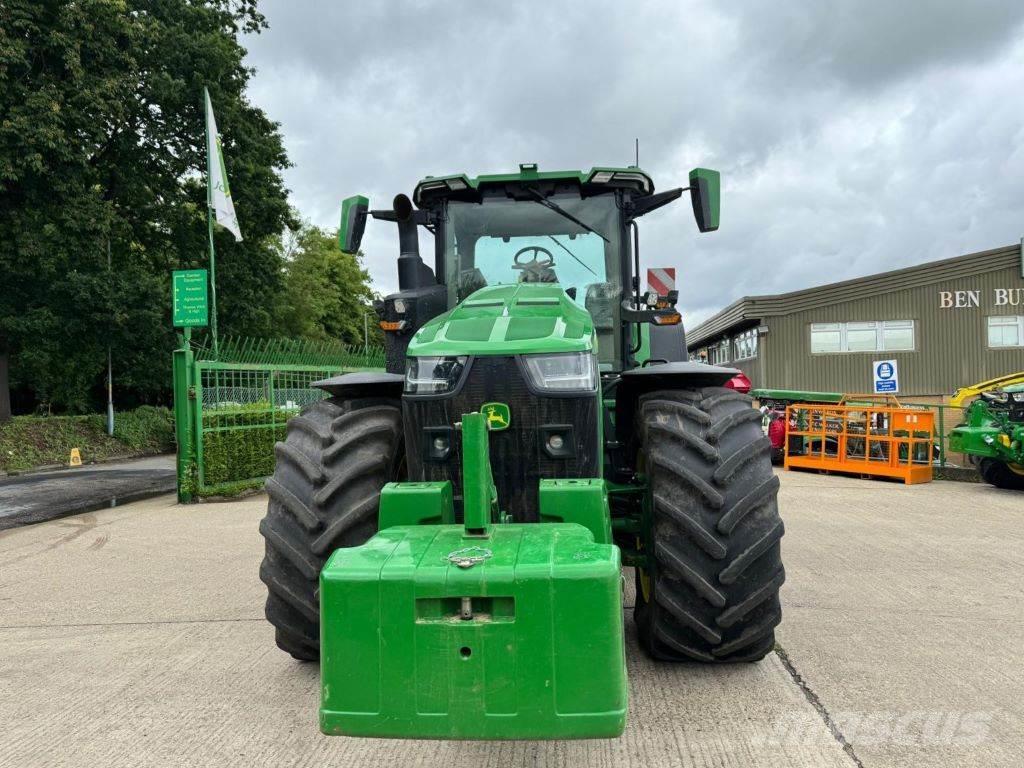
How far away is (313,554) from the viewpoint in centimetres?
328

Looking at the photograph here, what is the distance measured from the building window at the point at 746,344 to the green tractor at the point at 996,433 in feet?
36.0

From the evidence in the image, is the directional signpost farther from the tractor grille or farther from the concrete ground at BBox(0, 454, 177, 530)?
the tractor grille

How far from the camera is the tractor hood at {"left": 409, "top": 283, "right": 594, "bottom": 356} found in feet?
10.6

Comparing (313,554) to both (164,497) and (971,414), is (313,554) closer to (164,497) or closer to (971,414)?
(164,497)

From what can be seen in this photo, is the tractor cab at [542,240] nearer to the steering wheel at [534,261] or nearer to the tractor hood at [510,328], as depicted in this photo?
the steering wheel at [534,261]

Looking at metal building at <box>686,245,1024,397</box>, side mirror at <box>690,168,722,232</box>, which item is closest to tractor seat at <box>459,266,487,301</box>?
side mirror at <box>690,168,722,232</box>

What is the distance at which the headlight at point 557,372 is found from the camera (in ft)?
10.5

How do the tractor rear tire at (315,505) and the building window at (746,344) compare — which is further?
the building window at (746,344)

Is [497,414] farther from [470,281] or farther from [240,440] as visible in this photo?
[240,440]

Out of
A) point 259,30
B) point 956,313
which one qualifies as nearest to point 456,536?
point 956,313

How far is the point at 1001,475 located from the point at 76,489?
1375 cm

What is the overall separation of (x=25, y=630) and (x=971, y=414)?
11.8 meters

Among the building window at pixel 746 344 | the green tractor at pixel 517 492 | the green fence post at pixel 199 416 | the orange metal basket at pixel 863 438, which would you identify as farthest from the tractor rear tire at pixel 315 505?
the building window at pixel 746 344

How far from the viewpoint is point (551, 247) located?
185 inches
